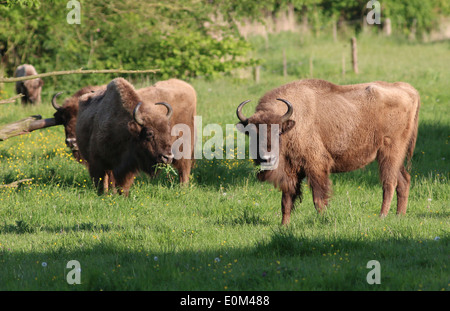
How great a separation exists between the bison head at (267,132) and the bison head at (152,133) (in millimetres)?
1560

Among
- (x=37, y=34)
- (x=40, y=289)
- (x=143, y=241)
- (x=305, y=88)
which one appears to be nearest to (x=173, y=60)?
(x=37, y=34)

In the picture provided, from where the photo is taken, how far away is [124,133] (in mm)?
10266

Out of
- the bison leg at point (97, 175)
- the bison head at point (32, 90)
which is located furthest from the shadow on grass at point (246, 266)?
the bison head at point (32, 90)

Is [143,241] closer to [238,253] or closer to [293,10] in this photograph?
[238,253]

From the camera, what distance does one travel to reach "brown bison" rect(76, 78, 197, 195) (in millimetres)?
9836

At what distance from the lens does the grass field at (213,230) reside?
5.69 m

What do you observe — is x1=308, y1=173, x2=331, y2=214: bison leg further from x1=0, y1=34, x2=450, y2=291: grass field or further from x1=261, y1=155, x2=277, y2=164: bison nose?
x1=261, y1=155, x2=277, y2=164: bison nose

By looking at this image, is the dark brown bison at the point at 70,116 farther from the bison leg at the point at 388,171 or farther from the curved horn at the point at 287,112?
the bison leg at the point at 388,171

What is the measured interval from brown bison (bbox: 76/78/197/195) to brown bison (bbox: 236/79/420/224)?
1.76m

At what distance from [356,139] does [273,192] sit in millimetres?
1985

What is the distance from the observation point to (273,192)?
10.4m

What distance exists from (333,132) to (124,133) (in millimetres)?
3715

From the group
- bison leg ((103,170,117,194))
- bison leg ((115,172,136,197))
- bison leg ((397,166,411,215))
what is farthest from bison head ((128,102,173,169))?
bison leg ((397,166,411,215))

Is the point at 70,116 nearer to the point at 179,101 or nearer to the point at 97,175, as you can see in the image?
the point at 97,175
